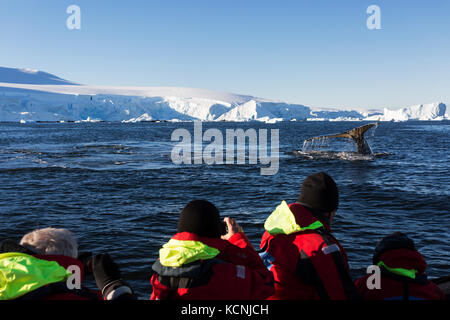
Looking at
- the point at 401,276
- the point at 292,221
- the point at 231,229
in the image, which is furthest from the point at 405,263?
the point at 231,229

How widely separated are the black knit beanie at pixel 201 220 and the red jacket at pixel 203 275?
57 mm

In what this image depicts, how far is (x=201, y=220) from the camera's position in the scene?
140 inches

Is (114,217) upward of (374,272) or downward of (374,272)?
downward

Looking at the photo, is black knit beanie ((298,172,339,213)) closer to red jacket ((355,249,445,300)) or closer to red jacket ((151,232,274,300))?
red jacket ((355,249,445,300))

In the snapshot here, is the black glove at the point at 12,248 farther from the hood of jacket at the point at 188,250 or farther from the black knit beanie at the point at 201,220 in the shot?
the black knit beanie at the point at 201,220

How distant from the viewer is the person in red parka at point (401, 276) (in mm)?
3740

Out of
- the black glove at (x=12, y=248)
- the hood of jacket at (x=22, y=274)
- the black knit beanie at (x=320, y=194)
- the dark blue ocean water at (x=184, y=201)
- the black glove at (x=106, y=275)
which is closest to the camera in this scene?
the hood of jacket at (x=22, y=274)

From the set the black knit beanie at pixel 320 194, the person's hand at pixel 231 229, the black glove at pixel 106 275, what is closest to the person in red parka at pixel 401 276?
the black knit beanie at pixel 320 194

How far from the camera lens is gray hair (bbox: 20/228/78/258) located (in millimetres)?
3334
